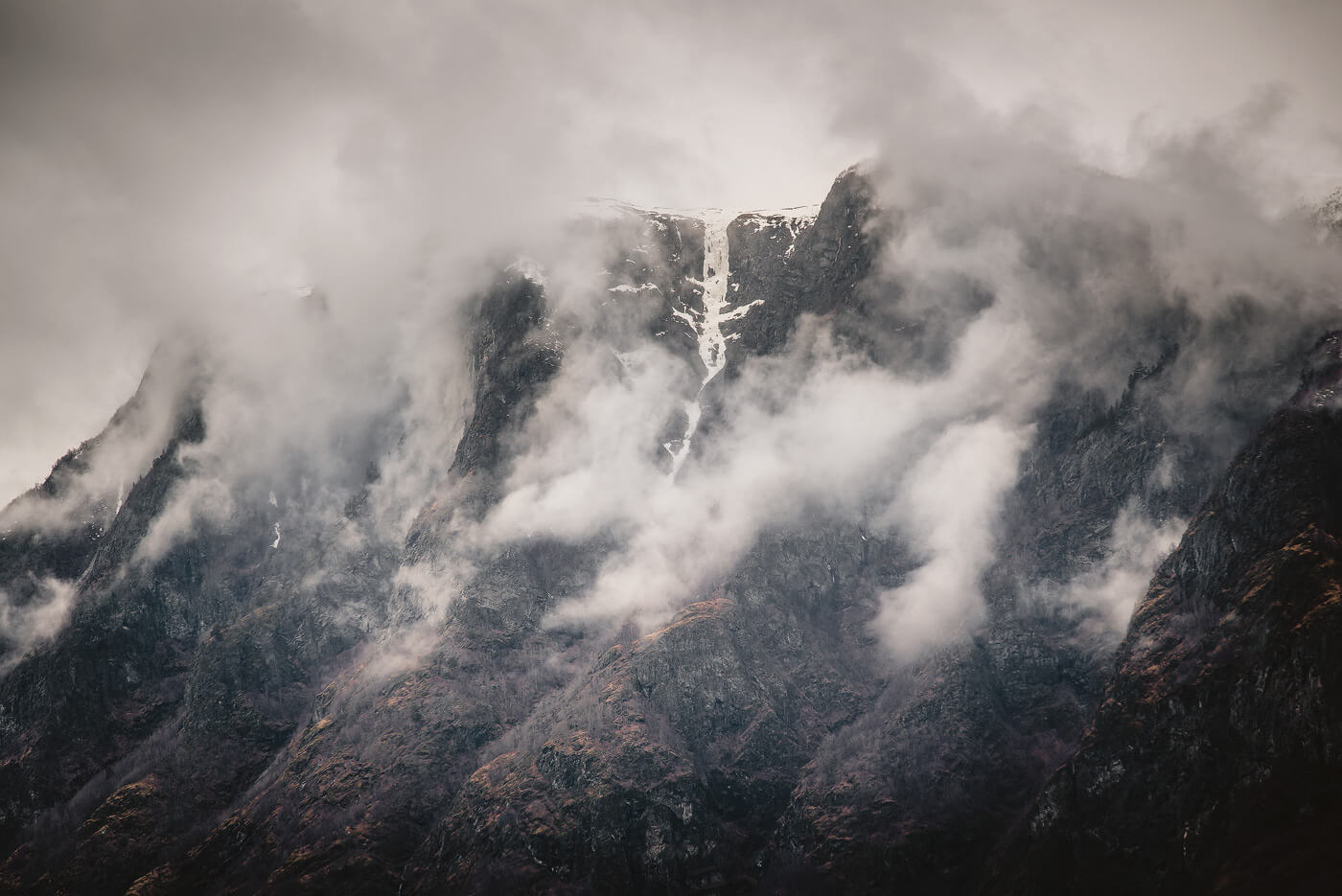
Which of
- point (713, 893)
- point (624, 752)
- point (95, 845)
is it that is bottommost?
point (95, 845)

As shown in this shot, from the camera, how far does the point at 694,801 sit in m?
178

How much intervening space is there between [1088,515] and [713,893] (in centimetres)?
11110

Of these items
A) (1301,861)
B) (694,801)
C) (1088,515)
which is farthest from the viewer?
(1088,515)

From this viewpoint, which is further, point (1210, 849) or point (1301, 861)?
point (1210, 849)

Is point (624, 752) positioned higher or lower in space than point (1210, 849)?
higher

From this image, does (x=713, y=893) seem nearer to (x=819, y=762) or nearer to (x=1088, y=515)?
(x=819, y=762)

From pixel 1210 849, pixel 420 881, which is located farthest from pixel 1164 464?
pixel 420 881

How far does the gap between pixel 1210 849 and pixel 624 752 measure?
357 feet

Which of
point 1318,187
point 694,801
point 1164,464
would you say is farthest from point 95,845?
point 1318,187

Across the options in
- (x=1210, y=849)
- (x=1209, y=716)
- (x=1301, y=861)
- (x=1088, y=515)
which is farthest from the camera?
(x=1088, y=515)

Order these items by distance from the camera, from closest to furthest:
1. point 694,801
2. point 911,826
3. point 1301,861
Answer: point 1301,861, point 911,826, point 694,801

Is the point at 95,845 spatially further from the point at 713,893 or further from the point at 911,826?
the point at 911,826

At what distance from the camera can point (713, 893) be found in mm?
164750

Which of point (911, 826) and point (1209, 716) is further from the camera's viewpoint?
point (911, 826)
